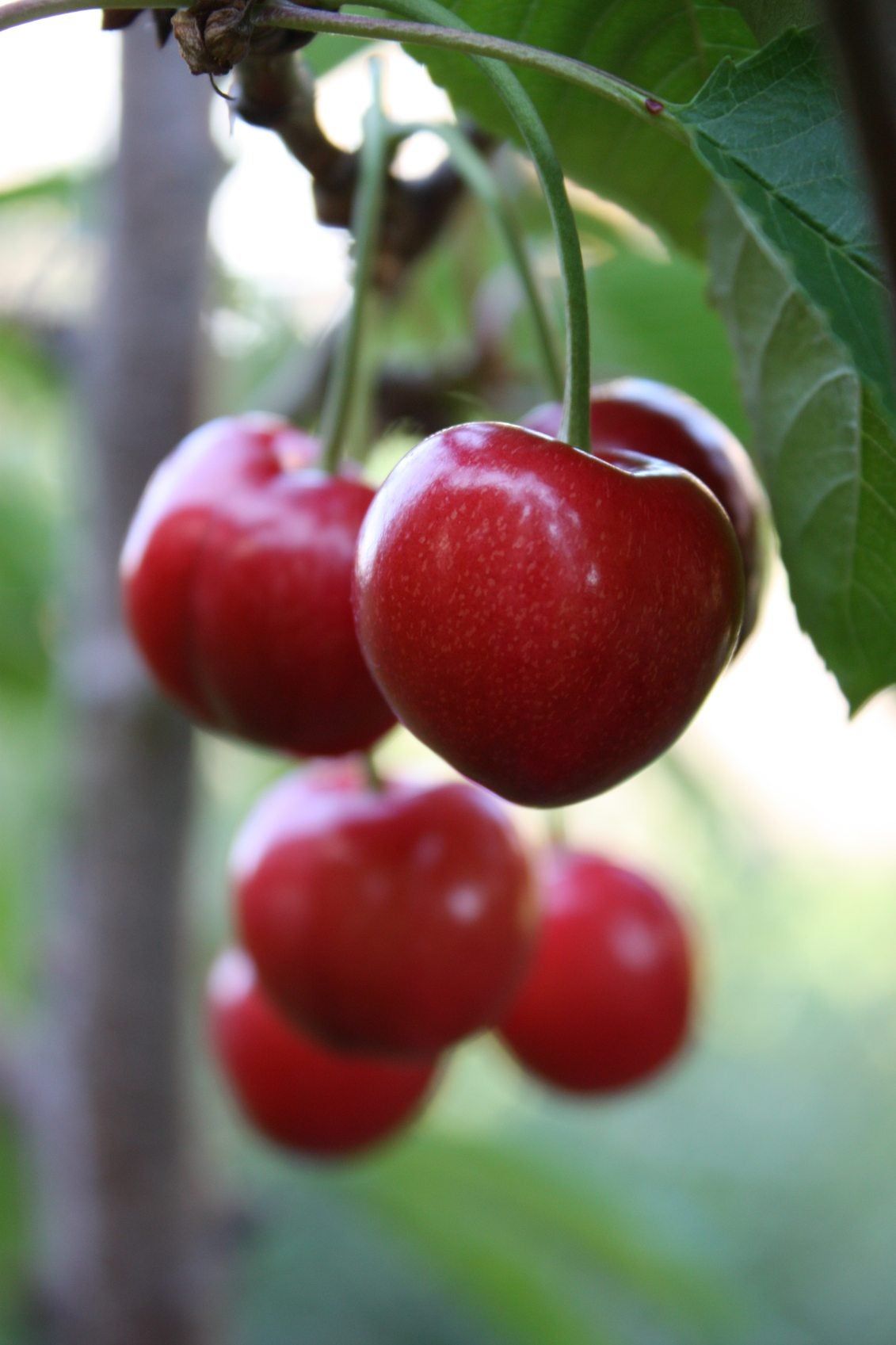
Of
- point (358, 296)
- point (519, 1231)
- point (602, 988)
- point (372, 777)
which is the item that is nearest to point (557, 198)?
point (358, 296)

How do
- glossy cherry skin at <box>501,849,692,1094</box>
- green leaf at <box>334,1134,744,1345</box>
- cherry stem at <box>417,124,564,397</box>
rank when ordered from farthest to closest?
1. green leaf at <box>334,1134,744,1345</box>
2. glossy cherry skin at <box>501,849,692,1094</box>
3. cherry stem at <box>417,124,564,397</box>

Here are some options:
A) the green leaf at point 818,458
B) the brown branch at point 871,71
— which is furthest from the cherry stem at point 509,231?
the brown branch at point 871,71

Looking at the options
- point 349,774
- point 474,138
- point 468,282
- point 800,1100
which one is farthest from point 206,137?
point 800,1100

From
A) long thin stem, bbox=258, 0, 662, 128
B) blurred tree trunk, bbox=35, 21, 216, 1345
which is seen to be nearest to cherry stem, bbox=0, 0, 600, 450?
long thin stem, bbox=258, 0, 662, 128

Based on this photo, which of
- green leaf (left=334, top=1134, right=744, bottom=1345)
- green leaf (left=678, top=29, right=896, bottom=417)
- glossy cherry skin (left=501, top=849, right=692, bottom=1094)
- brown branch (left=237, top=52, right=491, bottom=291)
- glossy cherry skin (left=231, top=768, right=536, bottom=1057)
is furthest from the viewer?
green leaf (left=334, top=1134, right=744, bottom=1345)

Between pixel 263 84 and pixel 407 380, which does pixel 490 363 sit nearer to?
pixel 407 380

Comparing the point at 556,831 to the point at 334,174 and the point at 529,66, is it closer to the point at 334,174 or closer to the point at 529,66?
the point at 334,174

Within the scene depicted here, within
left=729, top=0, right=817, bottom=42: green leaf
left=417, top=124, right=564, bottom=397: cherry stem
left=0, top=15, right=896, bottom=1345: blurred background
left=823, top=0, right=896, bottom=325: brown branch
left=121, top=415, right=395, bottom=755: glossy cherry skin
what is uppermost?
left=823, top=0, right=896, bottom=325: brown branch

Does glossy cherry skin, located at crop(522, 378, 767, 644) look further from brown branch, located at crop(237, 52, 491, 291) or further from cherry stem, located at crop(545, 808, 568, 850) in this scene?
cherry stem, located at crop(545, 808, 568, 850)
